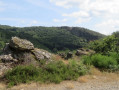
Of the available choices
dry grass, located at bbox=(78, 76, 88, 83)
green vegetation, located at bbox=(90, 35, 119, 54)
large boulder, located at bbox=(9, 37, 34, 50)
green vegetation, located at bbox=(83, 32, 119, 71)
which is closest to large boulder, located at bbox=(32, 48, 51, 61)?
large boulder, located at bbox=(9, 37, 34, 50)

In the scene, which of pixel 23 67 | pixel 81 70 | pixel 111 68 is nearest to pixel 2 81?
pixel 23 67

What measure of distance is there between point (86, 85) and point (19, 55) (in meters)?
4.31

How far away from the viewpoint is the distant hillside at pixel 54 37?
109600mm

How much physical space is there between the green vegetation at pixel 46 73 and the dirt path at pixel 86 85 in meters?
0.36

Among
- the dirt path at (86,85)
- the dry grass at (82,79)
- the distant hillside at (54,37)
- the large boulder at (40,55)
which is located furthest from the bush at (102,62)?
the distant hillside at (54,37)

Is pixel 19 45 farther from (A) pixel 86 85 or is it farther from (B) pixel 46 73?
(A) pixel 86 85

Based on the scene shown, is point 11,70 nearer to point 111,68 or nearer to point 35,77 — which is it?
point 35,77

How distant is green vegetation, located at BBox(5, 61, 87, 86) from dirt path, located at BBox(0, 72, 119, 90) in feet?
1.18

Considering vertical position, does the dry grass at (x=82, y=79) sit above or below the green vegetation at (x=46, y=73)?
below

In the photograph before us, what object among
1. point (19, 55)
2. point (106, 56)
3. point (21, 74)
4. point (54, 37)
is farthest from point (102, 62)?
point (54, 37)

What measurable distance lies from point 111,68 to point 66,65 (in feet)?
11.1

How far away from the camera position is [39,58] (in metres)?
9.71

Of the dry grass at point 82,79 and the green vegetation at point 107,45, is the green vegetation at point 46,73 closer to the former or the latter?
the dry grass at point 82,79

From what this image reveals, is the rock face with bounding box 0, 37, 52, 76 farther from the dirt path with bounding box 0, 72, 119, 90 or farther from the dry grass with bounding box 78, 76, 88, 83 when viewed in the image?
the dry grass with bounding box 78, 76, 88, 83
